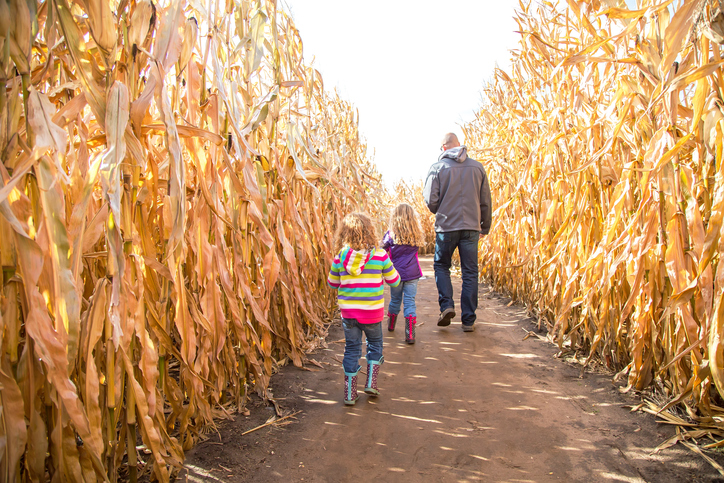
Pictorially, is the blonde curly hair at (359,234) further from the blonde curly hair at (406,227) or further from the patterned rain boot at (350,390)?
the blonde curly hair at (406,227)

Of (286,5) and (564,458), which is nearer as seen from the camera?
(564,458)

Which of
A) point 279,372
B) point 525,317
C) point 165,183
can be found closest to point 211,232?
point 165,183

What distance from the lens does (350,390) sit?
2.36 meters

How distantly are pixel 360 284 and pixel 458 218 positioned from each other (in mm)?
1628

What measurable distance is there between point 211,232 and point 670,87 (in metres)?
1.90

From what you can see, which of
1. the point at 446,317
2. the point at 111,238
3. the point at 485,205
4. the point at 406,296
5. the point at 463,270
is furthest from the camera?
the point at 485,205

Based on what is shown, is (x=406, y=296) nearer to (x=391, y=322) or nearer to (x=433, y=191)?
(x=391, y=322)

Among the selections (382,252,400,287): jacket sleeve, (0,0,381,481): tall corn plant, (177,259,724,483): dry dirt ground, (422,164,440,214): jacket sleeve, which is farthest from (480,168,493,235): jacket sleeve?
(0,0,381,481): tall corn plant

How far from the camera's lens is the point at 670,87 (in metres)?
1.60

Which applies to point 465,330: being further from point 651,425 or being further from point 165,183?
point 165,183

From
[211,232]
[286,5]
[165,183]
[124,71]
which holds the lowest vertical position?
[211,232]

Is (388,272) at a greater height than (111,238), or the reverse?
(111,238)

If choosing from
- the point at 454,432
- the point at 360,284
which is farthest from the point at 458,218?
the point at 454,432

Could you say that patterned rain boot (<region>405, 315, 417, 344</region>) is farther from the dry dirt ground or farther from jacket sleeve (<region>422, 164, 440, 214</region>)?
jacket sleeve (<region>422, 164, 440, 214</region>)
